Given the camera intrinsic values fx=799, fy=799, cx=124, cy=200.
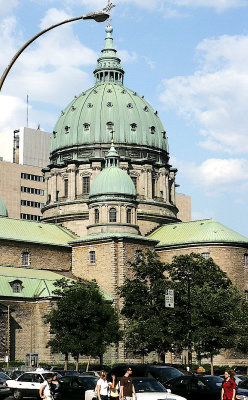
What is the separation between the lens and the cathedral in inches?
3563

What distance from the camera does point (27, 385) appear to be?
4625cm

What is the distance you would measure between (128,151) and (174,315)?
146 ft

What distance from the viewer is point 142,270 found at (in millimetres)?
80062

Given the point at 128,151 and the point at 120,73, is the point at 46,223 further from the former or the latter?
the point at 120,73

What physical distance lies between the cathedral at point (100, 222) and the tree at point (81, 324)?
26.6 feet

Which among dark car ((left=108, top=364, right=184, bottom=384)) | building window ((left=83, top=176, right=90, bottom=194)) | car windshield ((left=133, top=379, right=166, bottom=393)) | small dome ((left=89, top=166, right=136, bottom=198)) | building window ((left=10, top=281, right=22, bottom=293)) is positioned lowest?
car windshield ((left=133, top=379, right=166, bottom=393))

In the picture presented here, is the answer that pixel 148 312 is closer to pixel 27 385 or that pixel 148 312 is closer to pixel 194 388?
pixel 27 385

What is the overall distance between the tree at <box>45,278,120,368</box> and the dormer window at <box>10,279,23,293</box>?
29.2 feet

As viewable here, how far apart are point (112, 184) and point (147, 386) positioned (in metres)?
67.4

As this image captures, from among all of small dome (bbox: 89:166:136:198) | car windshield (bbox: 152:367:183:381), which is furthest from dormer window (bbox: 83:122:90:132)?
car windshield (bbox: 152:367:183:381)

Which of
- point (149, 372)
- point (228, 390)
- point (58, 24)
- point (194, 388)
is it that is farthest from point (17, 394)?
point (58, 24)

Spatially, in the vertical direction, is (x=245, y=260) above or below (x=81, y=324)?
above

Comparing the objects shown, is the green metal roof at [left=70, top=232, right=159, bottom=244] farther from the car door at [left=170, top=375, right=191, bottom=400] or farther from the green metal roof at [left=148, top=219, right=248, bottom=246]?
the car door at [left=170, top=375, right=191, bottom=400]

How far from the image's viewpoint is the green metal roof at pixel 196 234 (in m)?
101
